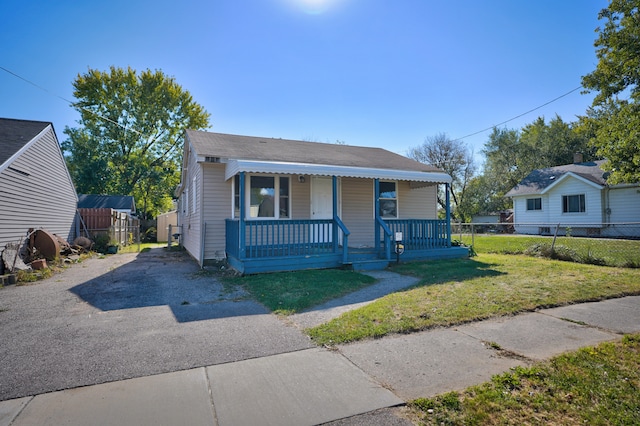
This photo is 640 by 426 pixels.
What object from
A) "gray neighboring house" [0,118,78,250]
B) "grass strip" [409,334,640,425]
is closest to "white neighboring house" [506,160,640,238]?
"grass strip" [409,334,640,425]

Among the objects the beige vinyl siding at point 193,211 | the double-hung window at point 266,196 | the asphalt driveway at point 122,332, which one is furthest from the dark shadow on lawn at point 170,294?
→ the double-hung window at point 266,196

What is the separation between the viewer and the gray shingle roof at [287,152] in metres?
9.80

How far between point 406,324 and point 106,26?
583 inches

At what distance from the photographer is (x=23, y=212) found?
1012cm

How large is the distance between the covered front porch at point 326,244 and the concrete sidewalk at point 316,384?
4.49 m

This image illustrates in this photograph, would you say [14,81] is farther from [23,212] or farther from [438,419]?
[438,419]

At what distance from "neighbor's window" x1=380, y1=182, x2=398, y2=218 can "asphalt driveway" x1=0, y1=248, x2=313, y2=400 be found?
6563 millimetres

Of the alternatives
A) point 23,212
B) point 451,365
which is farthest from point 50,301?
point 451,365

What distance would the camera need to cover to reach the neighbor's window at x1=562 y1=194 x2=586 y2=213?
20.0 meters

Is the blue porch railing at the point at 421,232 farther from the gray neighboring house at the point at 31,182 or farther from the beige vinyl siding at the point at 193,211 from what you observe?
the gray neighboring house at the point at 31,182

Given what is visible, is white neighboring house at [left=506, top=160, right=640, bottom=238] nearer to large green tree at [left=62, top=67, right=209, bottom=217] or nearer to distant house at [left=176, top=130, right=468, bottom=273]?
distant house at [left=176, top=130, right=468, bottom=273]

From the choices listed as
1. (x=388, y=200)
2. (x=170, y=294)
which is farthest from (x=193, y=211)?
(x=388, y=200)

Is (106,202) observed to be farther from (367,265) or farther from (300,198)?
(367,265)

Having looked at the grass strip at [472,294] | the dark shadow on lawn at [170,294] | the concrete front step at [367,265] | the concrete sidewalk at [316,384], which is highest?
the concrete front step at [367,265]
